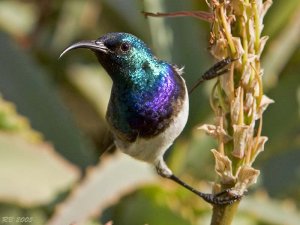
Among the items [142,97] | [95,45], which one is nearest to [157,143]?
[142,97]

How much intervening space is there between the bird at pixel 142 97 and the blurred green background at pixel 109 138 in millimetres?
271

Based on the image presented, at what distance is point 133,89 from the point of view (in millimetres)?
1486

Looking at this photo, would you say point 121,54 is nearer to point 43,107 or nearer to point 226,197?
point 226,197

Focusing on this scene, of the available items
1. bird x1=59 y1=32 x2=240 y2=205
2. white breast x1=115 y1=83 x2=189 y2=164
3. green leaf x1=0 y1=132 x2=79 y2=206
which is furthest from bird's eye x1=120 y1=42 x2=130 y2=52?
green leaf x1=0 y1=132 x2=79 y2=206

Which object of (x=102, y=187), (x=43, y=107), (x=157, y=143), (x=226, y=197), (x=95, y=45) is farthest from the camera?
(x=43, y=107)

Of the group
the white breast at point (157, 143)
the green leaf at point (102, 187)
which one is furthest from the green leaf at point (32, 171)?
the white breast at point (157, 143)

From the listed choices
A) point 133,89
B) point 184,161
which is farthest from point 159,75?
point 184,161

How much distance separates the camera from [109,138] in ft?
5.77

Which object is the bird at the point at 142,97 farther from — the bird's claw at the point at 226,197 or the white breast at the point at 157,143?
the bird's claw at the point at 226,197

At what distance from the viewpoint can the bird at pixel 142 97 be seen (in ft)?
4.76

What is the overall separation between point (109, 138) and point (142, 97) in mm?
283

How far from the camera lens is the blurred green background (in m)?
2.24

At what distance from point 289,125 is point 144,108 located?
4.37 feet

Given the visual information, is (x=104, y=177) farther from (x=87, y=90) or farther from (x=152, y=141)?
(x=87, y=90)
